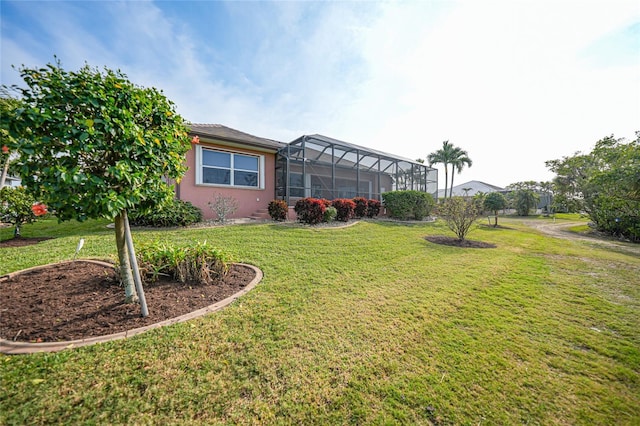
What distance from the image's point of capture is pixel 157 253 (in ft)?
12.1

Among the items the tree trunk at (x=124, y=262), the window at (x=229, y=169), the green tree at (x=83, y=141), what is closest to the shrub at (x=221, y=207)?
the window at (x=229, y=169)

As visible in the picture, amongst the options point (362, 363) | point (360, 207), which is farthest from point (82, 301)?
point (360, 207)

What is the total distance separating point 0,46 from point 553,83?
43.5ft

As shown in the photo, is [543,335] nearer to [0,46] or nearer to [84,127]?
[84,127]

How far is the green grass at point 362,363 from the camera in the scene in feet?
5.41

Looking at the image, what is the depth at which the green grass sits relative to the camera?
5.41 ft

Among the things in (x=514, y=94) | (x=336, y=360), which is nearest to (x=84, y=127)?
(x=336, y=360)

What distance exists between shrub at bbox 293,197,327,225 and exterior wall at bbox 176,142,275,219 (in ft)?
10.4

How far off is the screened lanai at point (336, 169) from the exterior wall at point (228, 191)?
654 mm

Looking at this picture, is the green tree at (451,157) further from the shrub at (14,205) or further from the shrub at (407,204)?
the shrub at (14,205)

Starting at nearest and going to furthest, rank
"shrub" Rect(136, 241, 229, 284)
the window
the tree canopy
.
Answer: the tree canopy
"shrub" Rect(136, 241, 229, 284)
the window

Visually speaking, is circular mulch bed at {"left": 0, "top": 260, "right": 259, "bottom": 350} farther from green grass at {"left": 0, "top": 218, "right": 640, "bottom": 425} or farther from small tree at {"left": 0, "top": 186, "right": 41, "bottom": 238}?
small tree at {"left": 0, "top": 186, "right": 41, "bottom": 238}

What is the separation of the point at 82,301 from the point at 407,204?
13643 millimetres

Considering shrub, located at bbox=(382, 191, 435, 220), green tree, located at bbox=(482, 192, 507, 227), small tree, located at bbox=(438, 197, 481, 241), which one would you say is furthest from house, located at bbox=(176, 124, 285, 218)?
green tree, located at bbox=(482, 192, 507, 227)
